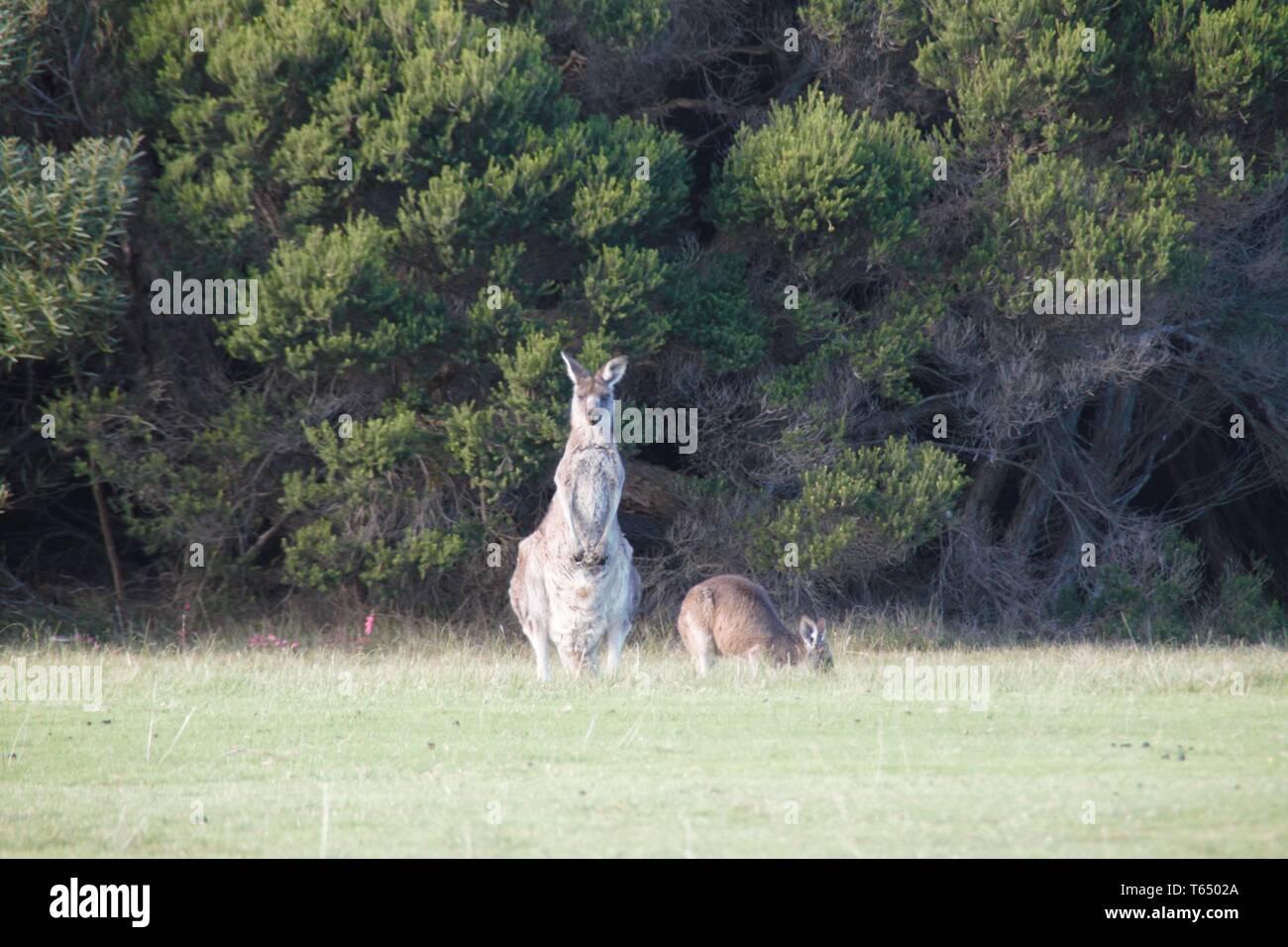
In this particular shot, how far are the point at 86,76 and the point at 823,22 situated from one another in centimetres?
868

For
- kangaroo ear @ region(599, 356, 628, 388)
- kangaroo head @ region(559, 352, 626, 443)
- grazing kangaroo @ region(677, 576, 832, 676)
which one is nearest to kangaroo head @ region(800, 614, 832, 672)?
grazing kangaroo @ region(677, 576, 832, 676)

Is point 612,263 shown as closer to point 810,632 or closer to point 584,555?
point 584,555

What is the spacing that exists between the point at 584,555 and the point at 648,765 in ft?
17.5

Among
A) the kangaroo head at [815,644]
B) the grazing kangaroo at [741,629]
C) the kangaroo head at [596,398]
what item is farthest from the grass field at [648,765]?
the kangaroo head at [596,398]

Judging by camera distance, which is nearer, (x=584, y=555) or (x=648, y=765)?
(x=648, y=765)

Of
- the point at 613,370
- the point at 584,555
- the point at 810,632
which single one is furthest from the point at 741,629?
the point at 613,370

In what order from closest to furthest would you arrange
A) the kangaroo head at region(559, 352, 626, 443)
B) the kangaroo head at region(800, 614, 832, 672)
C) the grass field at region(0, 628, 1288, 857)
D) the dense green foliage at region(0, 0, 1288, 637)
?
1. the grass field at region(0, 628, 1288, 857)
2. the kangaroo head at region(800, 614, 832, 672)
3. the kangaroo head at region(559, 352, 626, 443)
4. the dense green foliage at region(0, 0, 1288, 637)

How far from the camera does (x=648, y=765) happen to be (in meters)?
8.59

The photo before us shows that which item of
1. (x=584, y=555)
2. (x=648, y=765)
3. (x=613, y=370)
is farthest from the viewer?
(x=613, y=370)

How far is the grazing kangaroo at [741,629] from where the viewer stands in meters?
14.0

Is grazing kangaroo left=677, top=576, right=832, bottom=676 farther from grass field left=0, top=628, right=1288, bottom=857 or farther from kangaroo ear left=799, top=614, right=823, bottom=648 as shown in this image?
grass field left=0, top=628, right=1288, bottom=857

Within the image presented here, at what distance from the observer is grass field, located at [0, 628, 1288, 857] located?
681 centimetres

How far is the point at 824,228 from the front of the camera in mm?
18062

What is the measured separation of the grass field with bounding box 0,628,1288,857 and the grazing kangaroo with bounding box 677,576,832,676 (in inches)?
18.1
